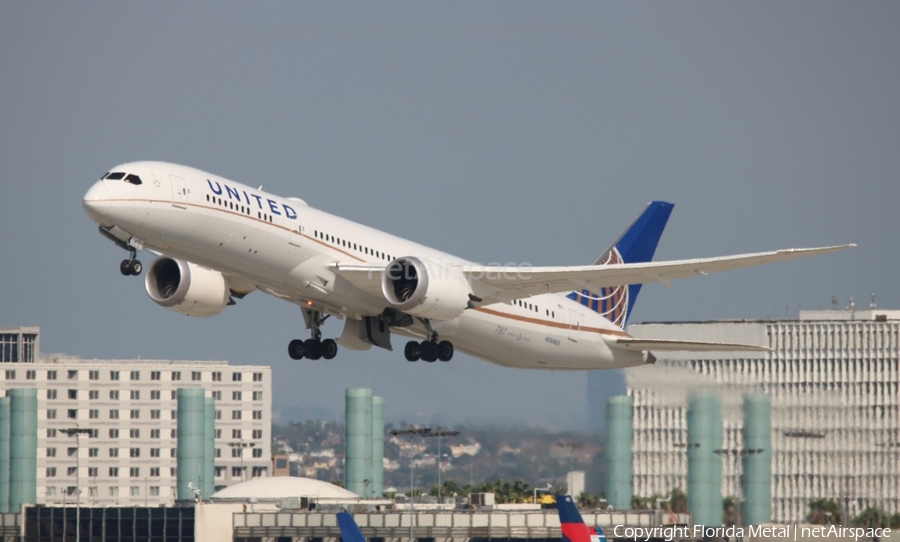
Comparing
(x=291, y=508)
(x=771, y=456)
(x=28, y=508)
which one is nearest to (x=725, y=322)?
(x=291, y=508)

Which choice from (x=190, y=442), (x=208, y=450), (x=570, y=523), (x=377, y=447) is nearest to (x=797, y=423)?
(x=570, y=523)

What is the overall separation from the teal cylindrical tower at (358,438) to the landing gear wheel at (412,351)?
57.4 metres

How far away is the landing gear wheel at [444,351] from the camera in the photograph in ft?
141

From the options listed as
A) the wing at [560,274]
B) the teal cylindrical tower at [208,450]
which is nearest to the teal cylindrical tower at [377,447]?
the teal cylindrical tower at [208,450]

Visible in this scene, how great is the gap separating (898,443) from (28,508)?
161 ft

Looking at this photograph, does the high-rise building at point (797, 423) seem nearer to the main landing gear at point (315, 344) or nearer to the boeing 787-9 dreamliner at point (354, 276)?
the boeing 787-9 dreamliner at point (354, 276)

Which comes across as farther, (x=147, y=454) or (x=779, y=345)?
(x=147, y=454)

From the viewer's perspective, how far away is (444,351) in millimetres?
43000

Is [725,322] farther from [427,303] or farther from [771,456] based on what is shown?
[427,303]

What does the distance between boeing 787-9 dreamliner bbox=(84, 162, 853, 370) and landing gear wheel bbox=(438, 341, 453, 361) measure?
0.09 metres

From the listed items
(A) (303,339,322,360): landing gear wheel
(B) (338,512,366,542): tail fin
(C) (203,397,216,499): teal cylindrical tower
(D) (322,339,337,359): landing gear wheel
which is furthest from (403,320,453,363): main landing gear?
(C) (203,397,216,499): teal cylindrical tower

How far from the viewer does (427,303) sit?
40.5 metres

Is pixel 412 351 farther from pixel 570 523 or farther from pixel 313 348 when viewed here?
pixel 570 523

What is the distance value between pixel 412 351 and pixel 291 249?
20.2ft
